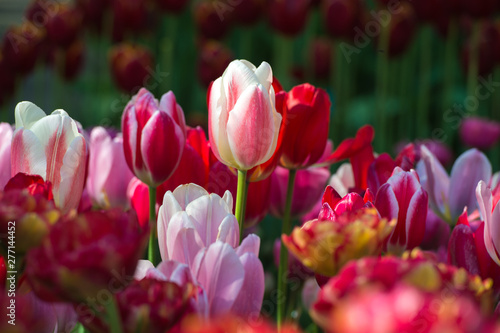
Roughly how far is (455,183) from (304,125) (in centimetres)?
16

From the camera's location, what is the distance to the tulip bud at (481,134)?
1.78 metres

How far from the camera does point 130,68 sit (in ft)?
5.71

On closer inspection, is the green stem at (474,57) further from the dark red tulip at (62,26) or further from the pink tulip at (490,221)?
the pink tulip at (490,221)

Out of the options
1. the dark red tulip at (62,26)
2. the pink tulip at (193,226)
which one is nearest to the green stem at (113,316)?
the pink tulip at (193,226)

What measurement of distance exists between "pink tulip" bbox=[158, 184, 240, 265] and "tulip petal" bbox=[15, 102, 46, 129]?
110 millimetres

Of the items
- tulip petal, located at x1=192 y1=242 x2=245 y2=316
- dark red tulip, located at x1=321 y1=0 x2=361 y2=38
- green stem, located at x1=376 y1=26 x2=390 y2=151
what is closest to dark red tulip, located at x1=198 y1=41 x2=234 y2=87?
dark red tulip, located at x1=321 y1=0 x2=361 y2=38

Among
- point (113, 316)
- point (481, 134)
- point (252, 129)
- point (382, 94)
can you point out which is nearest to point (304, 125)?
point (252, 129)

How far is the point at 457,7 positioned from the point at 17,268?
1468 mm

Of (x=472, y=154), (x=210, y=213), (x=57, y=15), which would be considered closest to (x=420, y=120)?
(x=57, y=15)

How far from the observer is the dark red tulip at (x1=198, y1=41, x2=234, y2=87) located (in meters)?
1.76

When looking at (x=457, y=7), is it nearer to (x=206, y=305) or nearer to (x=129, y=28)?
(x=129, y=28)

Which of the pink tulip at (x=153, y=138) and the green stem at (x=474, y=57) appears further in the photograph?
the green stem at (x=474, y=57)

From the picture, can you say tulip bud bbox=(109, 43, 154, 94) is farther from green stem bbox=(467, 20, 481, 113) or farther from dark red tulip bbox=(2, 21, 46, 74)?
green stem bbox=(467, 20, 481, 113)

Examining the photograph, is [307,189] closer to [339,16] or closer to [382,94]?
[339,16]
